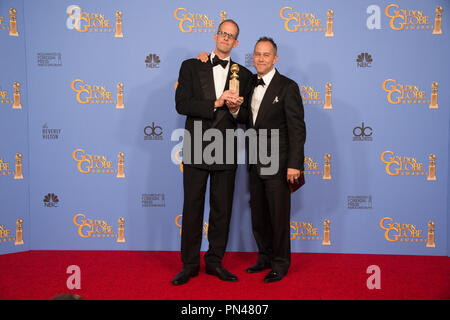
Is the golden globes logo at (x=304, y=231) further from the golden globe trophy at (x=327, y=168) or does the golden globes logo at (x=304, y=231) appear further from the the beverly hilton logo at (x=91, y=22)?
the the beverly hilton logo at (x=91, y=22)

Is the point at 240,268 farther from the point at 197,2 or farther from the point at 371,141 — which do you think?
the point at 197,2

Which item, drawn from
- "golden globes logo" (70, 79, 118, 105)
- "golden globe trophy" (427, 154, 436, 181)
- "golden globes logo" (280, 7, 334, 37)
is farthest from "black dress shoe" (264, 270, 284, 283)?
"golden globes logo" (280, 7, 334, 37)

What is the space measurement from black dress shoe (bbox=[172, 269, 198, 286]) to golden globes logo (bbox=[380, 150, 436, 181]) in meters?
2.08

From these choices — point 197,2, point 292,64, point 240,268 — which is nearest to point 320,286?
point 240,268

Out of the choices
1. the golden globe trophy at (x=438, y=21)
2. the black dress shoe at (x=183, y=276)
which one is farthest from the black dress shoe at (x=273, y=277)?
the golden globe trophy at (x=438, y=21)

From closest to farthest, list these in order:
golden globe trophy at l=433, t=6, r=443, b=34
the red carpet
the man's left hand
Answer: the red carpet
the man's left hand
golden globe trophy at l=433, t=6, r=443, b=34

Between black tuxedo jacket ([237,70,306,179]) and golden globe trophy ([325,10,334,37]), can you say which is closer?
black tuxedo jacket ([237,70,306,179])

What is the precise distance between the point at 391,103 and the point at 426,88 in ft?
1.14

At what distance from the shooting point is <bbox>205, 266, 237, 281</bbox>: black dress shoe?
294 cm

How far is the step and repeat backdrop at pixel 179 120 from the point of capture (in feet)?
11.6

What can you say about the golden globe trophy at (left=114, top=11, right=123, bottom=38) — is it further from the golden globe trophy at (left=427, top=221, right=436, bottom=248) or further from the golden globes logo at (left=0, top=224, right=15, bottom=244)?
the golden globe trophy at (left=427, top=221, right=436, bottom=248)

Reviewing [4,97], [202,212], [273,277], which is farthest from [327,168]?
[4,97]

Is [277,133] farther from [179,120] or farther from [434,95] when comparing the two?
[434,95]

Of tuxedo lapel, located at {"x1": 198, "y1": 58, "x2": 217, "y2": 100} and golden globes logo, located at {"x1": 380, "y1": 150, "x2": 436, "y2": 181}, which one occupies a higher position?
tuxedo lapel, located at {"x1": 198, "y1": 58, "x2": 217, "y2": 100}
